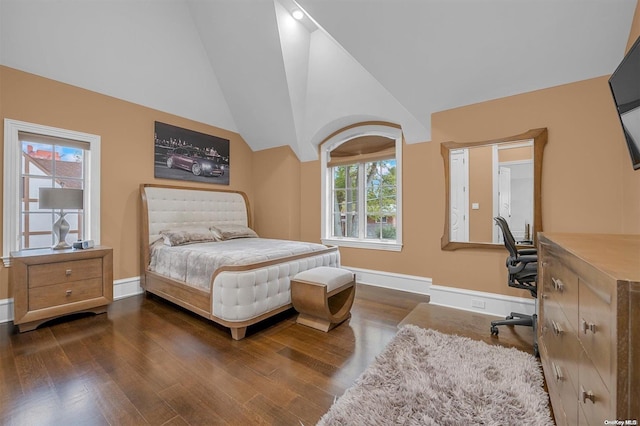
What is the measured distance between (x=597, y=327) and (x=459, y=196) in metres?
2.50

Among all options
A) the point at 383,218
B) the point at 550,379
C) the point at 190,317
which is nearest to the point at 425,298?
the point at 383,218

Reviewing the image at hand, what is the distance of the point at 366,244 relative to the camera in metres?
4.19

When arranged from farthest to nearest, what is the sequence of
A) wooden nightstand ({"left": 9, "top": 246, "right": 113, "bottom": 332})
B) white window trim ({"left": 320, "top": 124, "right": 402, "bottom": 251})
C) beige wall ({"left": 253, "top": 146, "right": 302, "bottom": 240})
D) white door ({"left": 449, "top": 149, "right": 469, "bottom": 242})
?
beige wall ({"left": 253, "top": 146, "right": 302, "bottom": 240})
white window trim ({"left": 320, "top": 124, "right": 402, "bottom": 251})
white door ({"left": 449, "top": 149, "right": 469, "bottom": 242})
wooden nightstand ({"left": 9, "top": 246, "right": 113, "bottom": 332})

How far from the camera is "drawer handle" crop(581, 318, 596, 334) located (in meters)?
0.78

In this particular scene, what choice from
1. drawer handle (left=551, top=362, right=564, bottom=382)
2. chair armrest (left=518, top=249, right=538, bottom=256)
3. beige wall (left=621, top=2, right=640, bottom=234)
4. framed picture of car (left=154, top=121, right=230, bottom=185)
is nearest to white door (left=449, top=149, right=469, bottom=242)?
chair armrest (left=518, top=249, right=538, bottom=256)

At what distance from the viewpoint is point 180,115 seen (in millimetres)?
4051

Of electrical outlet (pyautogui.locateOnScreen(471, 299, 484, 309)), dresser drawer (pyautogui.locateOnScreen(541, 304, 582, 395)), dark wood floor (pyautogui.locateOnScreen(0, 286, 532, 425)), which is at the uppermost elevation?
dresser drawer (pyautogui.locateOnScreen(541, 304, 582, 395))

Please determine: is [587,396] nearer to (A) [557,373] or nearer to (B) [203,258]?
(A) [557,373]

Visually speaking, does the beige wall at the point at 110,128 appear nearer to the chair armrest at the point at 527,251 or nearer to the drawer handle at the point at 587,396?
the drawer handle at the point at 587,396

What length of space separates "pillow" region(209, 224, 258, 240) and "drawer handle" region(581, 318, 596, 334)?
3.74 m

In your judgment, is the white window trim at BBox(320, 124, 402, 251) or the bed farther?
the white window trim at BBox(320, 124, 402, 251)

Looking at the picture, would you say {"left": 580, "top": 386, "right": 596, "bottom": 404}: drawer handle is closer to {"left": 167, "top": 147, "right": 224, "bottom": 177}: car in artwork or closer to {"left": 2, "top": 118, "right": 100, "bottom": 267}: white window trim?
{"left": 2, "top": 118, "right": 100, "bottom": 267}: white window trim

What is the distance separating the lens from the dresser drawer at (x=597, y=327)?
0.65m

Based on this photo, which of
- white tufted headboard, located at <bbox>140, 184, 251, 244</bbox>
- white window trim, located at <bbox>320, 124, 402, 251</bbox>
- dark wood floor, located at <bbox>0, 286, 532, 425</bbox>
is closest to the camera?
dark wood floor, located at <bbox>0, 286, 532, 425</bbox>
